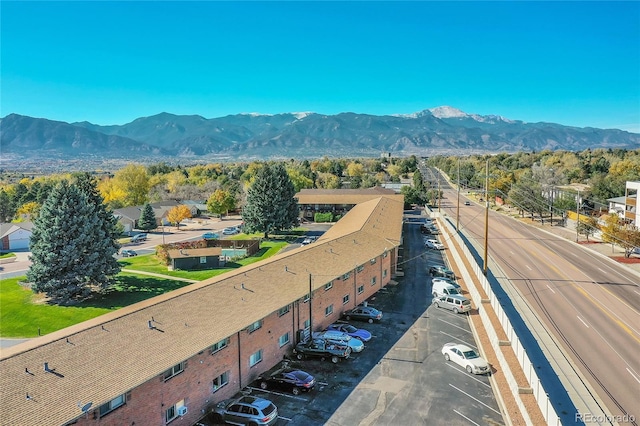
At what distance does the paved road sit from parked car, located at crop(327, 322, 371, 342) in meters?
12.4

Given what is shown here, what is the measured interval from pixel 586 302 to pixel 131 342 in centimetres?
3456

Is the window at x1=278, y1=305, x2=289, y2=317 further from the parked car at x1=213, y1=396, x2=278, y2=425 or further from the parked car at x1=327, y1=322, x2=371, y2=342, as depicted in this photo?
the parked car at x1=213, y1=396, x2=278, y2=425

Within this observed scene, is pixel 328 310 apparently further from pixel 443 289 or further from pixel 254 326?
pixel 443 289

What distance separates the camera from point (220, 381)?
21406 mm

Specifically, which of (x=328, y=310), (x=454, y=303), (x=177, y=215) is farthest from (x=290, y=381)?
(x=177, y=215)

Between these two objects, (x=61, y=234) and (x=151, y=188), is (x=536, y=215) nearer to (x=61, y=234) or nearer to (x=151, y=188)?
(x=61, y=234)

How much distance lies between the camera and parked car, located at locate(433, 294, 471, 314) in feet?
112

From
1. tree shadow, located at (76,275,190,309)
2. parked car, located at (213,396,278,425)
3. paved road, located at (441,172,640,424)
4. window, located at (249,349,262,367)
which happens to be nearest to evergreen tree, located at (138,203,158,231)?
tree shadow, located at (76,275,190,309)

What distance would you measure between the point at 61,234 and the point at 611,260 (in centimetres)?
5867

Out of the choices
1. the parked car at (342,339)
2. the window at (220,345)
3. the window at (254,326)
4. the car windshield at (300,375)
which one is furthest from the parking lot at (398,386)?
the window at (220,345)

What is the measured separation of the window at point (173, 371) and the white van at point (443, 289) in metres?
23.6

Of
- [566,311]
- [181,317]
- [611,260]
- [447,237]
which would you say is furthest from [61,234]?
[611,260]

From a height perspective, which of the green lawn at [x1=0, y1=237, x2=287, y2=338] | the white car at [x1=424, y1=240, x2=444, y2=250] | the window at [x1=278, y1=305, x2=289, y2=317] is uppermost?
the window at [x1=278, y1=305, x2=289, y2=317]

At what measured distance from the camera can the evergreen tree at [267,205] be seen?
70.2 meters
